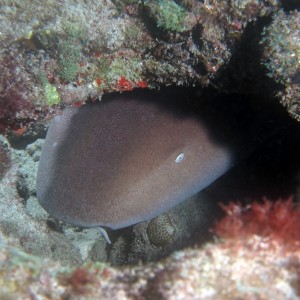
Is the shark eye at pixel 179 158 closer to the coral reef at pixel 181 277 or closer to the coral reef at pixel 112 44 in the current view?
the coral reef at pixel 112 44

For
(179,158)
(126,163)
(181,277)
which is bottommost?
(126,163)

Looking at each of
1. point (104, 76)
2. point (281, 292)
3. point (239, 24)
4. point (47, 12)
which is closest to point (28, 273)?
point (281, 292)

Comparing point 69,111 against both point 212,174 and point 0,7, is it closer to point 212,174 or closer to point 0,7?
point 0,7

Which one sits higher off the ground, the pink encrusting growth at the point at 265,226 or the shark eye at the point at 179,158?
the pink encrusting growth at the point at 265,226

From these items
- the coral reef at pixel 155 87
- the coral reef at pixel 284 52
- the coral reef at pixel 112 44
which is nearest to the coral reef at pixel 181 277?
the coral reef at pixel 155 87

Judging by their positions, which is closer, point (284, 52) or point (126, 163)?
point (284, 52)

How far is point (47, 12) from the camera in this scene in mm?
2963

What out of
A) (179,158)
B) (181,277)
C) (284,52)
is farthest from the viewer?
(179,158)

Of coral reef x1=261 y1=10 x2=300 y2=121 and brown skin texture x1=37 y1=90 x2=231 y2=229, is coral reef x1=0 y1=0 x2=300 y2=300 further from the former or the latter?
brown skin texture x1=37 y1=90 x2=231 y2=229

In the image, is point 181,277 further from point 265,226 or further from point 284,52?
point 284,52

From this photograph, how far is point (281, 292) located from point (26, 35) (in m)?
3.12

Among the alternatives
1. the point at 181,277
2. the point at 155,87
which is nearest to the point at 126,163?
the point at 155,87

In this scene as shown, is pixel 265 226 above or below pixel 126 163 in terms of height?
above

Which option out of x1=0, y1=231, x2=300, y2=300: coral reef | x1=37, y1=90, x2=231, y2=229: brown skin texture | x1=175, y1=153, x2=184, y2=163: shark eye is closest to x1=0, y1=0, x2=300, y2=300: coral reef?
x1=0, y1=231, x2=300, y2=300: coral reef
